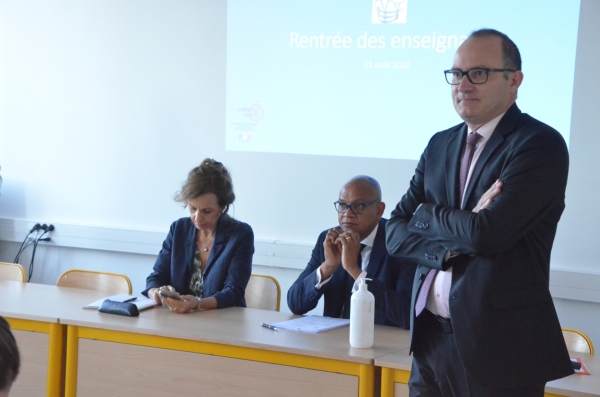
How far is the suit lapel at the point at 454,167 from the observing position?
6.18 ft

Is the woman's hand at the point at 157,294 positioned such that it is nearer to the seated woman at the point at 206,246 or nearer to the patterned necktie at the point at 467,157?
the seated woman at the point at 206,246

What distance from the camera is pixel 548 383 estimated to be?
2.08 m

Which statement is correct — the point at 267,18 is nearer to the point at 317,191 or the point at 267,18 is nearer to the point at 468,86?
the point at 317,191

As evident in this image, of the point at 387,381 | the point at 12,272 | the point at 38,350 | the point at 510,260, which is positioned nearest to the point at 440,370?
the point at 510,260

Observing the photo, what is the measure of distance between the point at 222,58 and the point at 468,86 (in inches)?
118

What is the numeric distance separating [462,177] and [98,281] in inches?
92.6

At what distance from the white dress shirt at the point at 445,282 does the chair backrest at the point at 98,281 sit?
2.02m

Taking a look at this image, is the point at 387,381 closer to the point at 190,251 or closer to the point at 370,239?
the point at 370,239

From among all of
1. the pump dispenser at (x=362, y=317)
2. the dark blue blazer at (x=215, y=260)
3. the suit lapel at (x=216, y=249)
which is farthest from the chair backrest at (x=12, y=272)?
the pump dispenser at (x=362, y=317)

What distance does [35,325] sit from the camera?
2.83 metres

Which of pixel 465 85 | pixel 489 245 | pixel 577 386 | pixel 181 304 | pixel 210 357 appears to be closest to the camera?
pixel 489 245

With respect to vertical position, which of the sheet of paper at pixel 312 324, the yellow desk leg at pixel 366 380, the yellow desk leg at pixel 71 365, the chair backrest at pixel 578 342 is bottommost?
the yellow desk leg at pixel 71 365

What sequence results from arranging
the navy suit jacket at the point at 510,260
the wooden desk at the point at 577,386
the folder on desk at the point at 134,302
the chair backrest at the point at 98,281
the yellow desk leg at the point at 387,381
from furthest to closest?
the chair backrest at the point at 98,281 < the folder on desk at the point at 134,302 < the yellow desk leg at the point at 387,381 < the wooden desk at the point at 577,386 < the navy suit jacket at the point at 510,260

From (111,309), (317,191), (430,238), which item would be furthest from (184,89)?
(430,238)
